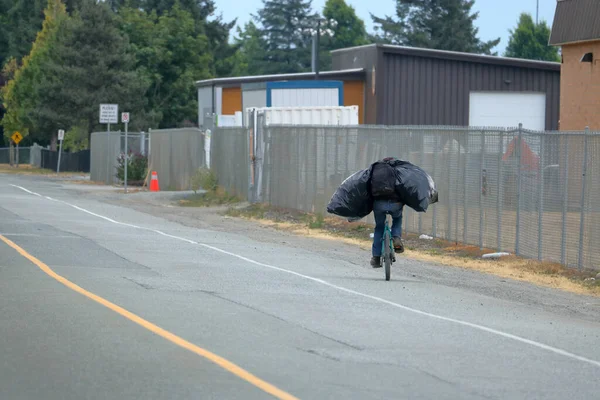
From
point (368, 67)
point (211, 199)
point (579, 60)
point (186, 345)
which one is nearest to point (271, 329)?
point (186, 345)

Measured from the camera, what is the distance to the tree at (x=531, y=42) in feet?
340

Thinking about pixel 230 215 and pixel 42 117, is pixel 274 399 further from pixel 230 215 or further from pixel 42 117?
pixel 42 117

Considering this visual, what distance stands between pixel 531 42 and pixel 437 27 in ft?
46.3

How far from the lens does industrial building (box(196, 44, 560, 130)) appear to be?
40.8 metres

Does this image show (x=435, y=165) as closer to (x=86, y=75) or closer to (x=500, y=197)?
(x=500, y=197)

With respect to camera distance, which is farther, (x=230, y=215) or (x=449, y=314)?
(x=230, y=215)

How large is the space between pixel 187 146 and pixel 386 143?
55.4 feet

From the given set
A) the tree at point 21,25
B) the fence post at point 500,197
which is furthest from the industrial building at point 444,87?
the tree at point 21,25

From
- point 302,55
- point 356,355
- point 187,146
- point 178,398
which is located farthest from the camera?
point 302,55

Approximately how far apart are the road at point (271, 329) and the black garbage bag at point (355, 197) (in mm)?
958

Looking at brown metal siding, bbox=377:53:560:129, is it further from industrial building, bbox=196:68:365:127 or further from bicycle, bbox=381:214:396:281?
bicycle, bbox=381:214:396:281

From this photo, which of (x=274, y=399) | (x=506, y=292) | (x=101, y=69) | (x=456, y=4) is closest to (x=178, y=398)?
(x=274, y=399)

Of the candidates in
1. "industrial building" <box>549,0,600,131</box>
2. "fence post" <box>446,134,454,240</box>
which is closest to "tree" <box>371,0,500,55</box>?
"industrial building" <box>549,0,600,131</box>

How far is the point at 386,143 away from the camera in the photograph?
71.8ft
